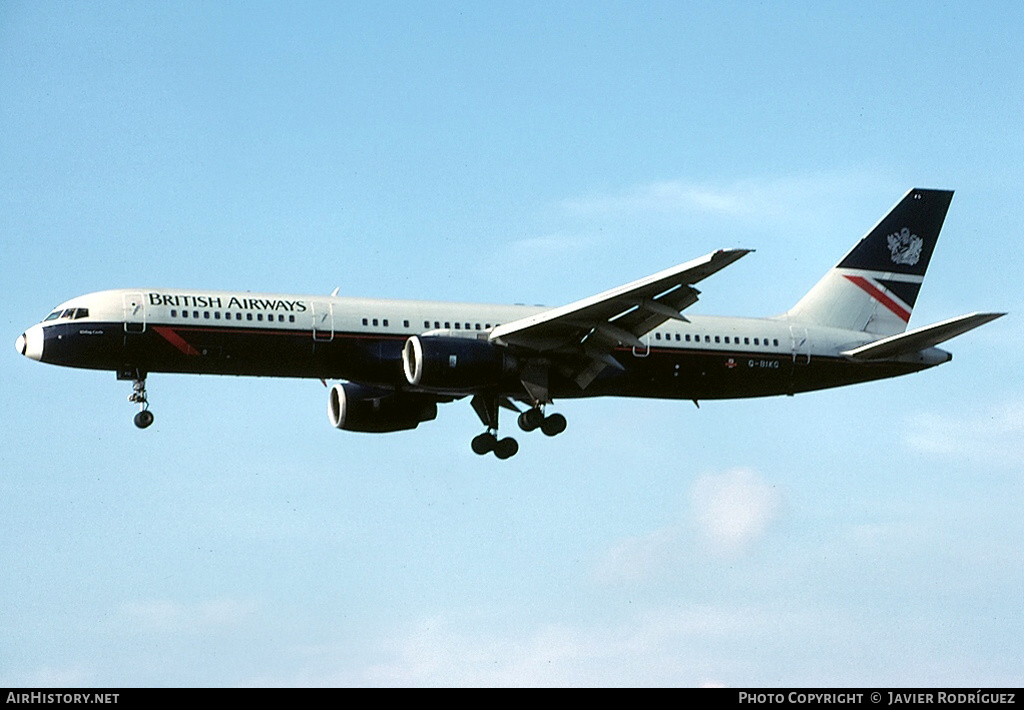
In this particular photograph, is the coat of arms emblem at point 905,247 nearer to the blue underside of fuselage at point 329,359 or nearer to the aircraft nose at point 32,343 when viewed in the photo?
the blue underside of fuselage at point 329,359

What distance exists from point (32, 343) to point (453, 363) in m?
13.1

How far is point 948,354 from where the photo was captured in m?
60.3

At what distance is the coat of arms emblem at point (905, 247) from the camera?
209 ft

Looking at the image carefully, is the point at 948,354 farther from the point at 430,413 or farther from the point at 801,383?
the point at 430,413

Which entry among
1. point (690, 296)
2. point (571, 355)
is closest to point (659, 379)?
point (571, 355)

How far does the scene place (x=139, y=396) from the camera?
53344 mm

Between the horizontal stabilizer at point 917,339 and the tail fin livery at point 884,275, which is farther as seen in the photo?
the tail fin livery at point 884,275

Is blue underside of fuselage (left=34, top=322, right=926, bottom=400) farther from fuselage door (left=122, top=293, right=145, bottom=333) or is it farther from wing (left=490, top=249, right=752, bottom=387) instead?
wing (left=490, top=249, right=752, bottom=387)

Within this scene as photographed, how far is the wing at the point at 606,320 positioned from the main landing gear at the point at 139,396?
36.4ft

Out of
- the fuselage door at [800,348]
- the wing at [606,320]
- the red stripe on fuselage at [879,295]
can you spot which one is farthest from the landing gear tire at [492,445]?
the red stripe on fuselage at [879,295]
